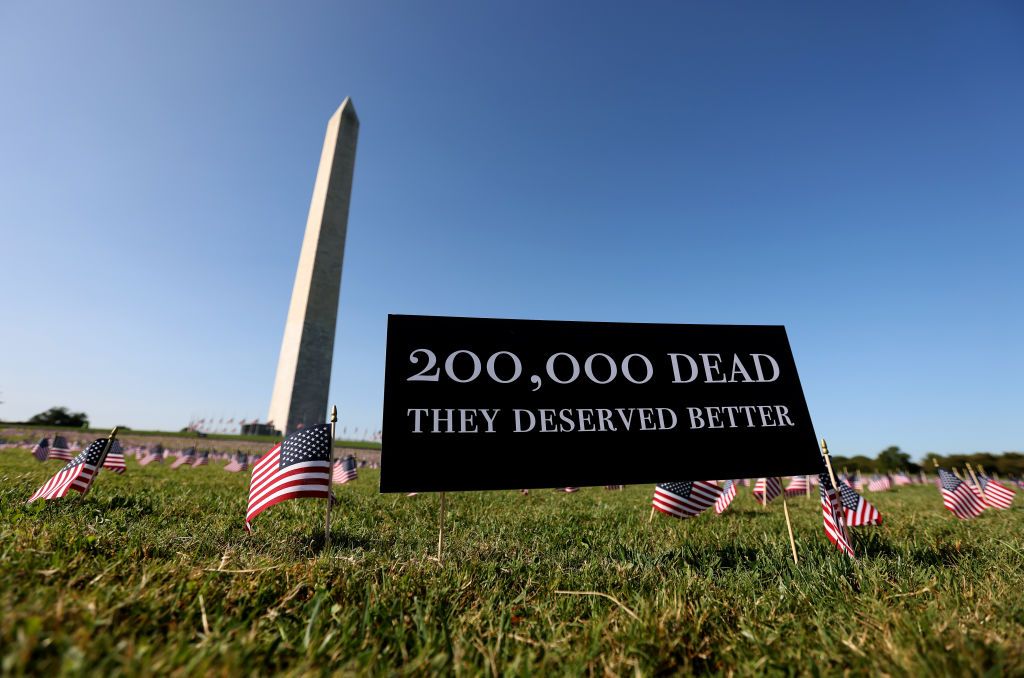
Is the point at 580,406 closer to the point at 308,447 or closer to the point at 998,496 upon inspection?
the point at 308,447

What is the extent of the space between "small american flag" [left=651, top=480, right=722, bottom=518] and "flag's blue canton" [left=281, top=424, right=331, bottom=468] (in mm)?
4345

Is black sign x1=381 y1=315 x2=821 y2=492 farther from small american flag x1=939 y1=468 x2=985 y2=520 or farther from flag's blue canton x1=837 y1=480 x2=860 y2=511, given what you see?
small american flag x1=939 y1=468 x2=985 y2=520

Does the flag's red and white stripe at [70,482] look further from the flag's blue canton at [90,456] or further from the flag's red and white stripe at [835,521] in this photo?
the flag's red and white stripe at [835,521]

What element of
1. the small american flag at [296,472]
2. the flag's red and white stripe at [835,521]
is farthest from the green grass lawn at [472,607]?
the small american flag at [296,472]

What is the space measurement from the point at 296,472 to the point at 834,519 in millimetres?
5334

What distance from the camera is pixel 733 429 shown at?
4113mm

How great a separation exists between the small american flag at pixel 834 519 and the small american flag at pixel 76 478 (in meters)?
7.81

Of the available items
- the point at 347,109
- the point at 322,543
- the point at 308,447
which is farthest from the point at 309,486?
the point at 347,109

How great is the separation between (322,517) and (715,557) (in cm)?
464

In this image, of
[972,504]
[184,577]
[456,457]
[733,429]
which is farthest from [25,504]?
[972,504]

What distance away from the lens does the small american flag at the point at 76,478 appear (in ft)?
14.6

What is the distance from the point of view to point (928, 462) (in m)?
40.3

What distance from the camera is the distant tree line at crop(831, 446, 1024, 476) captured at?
1390 inches

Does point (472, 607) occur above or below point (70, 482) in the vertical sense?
below
